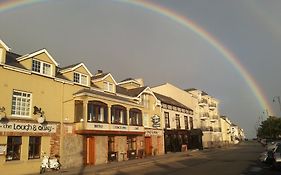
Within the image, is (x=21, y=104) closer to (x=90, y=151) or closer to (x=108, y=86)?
(x=90, y=151)

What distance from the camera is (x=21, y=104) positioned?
2375 cm

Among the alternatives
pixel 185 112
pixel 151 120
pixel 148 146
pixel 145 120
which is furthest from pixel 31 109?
pixel 185 112

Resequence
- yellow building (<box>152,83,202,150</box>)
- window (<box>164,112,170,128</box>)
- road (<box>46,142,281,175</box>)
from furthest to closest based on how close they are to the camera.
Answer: yellow building (<box>152,83,202,150</box>)
window (<box>164,112,170,128</box>)
road (<box>46,142,281,175</box>)

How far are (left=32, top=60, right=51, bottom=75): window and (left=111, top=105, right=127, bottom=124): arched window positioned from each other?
8641 millimetres

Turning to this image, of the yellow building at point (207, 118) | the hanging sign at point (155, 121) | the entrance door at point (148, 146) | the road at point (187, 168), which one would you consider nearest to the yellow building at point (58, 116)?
the entrance door at point (148, 146)

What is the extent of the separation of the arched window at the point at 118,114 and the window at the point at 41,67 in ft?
28.3

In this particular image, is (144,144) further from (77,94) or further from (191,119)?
(191,119)

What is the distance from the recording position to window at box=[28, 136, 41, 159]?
2384 centimetres

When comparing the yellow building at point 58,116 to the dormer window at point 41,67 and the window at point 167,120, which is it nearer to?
the dormer window at point 41,67

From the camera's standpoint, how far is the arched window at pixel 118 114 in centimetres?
3277

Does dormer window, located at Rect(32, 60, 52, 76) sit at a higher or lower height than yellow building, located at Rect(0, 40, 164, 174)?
higher

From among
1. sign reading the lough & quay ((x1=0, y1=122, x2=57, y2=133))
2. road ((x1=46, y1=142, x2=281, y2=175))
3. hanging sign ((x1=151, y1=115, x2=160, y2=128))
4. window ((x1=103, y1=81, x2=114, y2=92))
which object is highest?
window ((x1=103, y1=81, x2=114, y2=92))

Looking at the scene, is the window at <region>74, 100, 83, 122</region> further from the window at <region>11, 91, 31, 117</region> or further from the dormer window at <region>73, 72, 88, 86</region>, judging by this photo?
the window at <region>11, 91, 31, 117</region>

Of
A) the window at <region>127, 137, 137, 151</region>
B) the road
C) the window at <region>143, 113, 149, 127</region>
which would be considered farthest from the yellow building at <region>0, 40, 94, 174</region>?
the window at <region>143, 113, 149, 127</region>
